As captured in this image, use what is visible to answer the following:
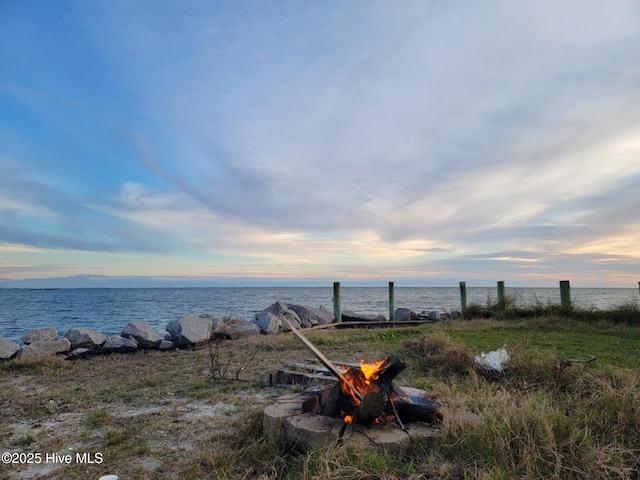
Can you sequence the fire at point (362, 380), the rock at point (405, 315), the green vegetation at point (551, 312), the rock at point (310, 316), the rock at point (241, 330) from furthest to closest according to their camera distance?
the rock at point (405, 315) → the rock at point (310, 316) → the rock at point (241, 330) → the green vegetation at point (551, 312) → the fire at point (362, 380)

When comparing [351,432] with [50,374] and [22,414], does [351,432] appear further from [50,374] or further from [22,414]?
[50,374]

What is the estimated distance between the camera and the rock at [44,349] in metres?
9.47

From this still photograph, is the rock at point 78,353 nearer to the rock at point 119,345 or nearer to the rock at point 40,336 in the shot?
the rock at point 119,345

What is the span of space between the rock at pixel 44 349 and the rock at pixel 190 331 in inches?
111

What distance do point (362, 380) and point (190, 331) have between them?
9460 mm

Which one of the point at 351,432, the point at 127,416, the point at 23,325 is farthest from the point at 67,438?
the point at 23,325

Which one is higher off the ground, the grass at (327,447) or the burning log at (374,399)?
the burning log at (374,399)

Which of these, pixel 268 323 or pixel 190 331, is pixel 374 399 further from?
pixel 268 323

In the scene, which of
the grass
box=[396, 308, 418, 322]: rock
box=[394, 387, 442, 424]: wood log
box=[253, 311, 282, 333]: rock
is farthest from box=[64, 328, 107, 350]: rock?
box=[396, 308, 418, 322]: rock

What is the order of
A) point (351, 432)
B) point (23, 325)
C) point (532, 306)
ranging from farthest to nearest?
point (23, 325), point (532, 306), point (351, 432)

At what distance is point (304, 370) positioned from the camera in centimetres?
651

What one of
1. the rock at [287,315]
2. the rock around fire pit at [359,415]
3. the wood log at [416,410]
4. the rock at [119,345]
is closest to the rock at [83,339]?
the rock at [119,345]

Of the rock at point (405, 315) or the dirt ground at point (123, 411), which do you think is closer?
the dirt ground at point (123, 411)

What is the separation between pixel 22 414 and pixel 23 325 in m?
23.2
